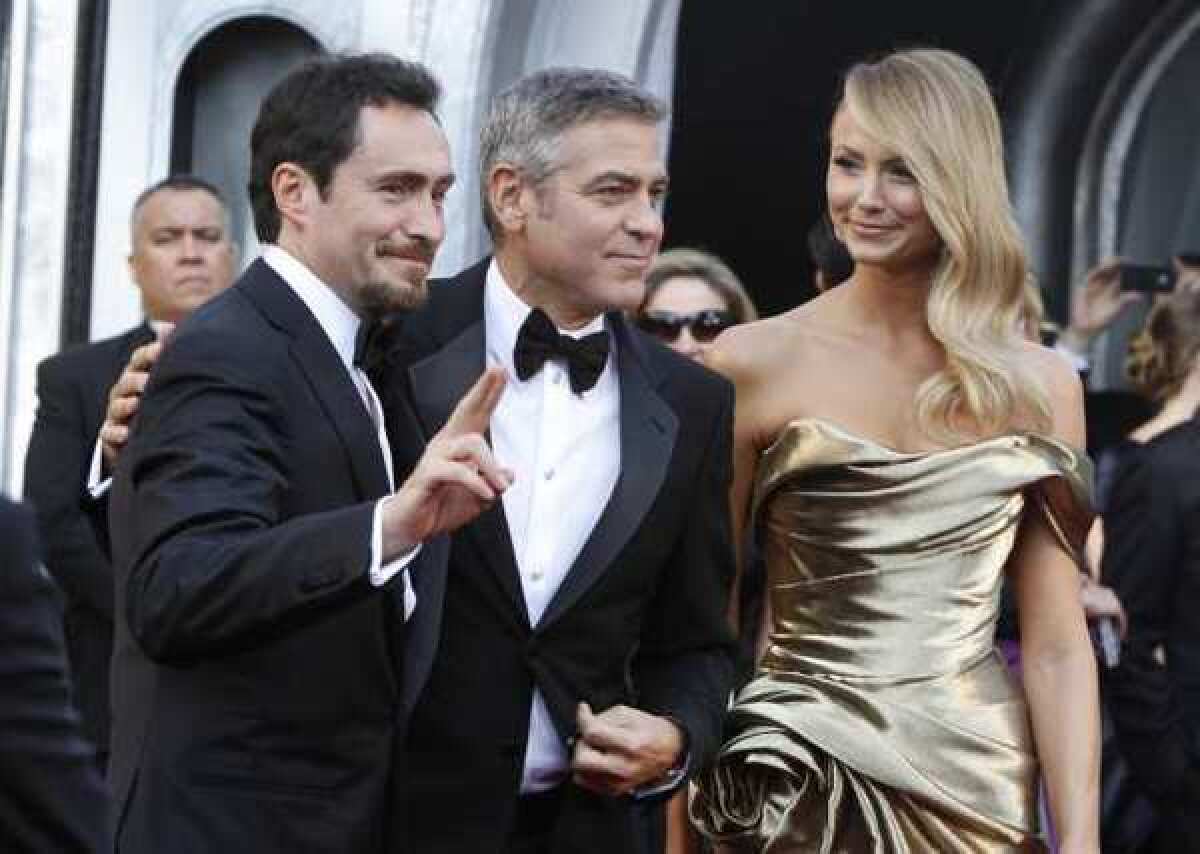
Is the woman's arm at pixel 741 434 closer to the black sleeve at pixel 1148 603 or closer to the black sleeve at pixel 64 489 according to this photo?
the black sleeve at pixel 64 489

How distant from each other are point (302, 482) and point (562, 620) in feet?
1.73

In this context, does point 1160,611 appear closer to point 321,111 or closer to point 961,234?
point 961,234

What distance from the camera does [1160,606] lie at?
6902 millimetres

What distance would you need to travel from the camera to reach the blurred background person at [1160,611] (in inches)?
270

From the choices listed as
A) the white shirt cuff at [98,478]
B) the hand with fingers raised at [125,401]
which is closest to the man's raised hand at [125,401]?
the hand with fingers raised at [125,401]

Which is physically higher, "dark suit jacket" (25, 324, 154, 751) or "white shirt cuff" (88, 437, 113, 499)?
"white shirt cuff" (88, 437, 113, 499)

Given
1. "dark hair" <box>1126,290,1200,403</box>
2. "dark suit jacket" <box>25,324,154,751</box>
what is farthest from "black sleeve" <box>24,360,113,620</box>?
"dark hair" <box>1126,290,1200,403</box>

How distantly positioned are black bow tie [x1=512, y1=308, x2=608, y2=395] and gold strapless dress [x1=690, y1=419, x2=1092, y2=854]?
0.55 meters

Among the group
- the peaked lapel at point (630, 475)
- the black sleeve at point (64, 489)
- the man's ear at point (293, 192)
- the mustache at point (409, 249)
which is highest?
the man's ear at point (293, 192)

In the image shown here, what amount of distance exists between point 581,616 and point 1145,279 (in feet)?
19.9

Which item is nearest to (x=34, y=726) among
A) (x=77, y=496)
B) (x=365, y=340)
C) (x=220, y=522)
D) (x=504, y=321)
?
(x=220, y=522)

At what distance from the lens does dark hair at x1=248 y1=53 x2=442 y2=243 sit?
Result: 4113mm

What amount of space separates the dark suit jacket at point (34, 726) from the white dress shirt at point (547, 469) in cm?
175

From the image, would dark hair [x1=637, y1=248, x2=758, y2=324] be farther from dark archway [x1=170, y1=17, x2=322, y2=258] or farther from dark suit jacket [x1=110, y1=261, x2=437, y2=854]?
dark suit jacket [x1=110, y1=261, x2=437, y2=854]
